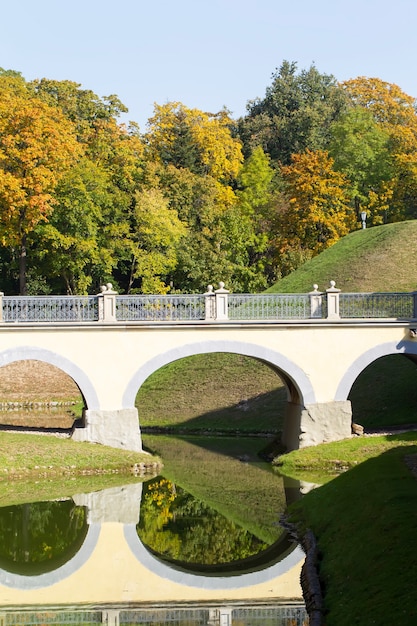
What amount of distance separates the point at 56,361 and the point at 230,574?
1441 cm

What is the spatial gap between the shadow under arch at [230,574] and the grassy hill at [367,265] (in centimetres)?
3291

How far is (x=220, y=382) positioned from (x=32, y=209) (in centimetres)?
1323

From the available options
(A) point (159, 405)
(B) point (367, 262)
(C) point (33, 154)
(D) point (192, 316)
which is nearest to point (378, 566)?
(D) point (192, 316)

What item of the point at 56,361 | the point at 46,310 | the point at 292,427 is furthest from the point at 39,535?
the point at 292,427

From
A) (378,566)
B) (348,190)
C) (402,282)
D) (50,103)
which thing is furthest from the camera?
(348,190)

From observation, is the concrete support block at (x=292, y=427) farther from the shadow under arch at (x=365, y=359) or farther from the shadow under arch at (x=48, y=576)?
the shadow under arch at (x=48, y=576)

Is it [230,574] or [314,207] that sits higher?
[314,207]

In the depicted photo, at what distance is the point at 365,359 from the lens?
38.4 m

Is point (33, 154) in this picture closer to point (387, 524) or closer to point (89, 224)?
point (89, 224)

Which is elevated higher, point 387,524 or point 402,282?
point 402,282

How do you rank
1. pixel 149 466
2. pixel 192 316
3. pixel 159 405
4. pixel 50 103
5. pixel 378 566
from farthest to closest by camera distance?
pixel 50 103 < pixel 159 405 < pixel 192 316 < pixel 149 466 < pixel 378 566

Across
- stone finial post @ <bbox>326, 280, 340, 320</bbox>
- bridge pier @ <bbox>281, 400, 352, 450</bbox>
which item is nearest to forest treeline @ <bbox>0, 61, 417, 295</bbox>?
stone finial post @ <bbox>326, 280, 340, 320</bbox>

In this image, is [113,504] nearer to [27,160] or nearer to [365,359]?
[365,359]

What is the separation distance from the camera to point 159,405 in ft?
171
